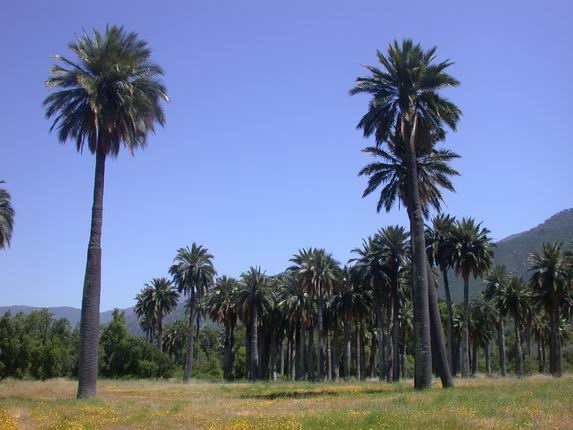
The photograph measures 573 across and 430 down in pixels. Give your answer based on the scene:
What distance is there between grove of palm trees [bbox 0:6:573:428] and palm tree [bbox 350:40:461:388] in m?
0.08

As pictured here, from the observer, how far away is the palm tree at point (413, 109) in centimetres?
3584

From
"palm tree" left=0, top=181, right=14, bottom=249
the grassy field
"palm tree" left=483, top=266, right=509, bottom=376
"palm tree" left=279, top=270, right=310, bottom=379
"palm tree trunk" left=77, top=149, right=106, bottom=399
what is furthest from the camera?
"palm tree" left=279, top=270, right=310, bottom=379

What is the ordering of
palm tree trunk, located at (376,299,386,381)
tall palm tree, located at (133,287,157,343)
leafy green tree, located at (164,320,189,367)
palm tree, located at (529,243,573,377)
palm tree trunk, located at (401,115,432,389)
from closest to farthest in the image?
palm tree trunk, located at (401,115,432,389)
palm tree, located at (529,243,573,377)
palm tree trunk, located at (376,299,386,381)
tall palm tree, located at (133,287,157,343)
leafy green tree, located at (164,320,189,367)

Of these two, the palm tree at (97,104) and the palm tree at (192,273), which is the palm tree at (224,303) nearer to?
A: the palm tree at (192,273)

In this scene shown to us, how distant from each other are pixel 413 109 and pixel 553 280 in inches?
1242

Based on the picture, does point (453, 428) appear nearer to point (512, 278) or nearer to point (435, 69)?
point (435, 69)

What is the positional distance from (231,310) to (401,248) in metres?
28.4

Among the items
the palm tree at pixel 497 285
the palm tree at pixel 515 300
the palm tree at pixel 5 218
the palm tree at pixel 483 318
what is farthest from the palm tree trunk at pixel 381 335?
the palm tree at pixel 5 218

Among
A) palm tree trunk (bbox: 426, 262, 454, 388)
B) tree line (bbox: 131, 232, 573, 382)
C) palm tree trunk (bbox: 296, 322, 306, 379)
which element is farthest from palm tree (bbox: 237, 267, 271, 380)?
palm tree trunk (bbox: 426, 262, 454, 388)

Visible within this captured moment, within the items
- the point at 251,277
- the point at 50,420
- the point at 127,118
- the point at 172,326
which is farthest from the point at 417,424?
the point at 172,326

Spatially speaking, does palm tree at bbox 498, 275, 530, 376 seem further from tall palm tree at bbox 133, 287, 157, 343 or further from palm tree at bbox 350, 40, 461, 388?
tall palm tree at bbox 133, 287, 157, 343

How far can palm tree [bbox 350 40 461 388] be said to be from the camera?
35.8 meters

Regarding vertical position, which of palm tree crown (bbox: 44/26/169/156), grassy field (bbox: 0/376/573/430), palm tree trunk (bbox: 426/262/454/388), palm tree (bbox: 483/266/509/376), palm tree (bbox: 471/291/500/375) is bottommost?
grassy field (bbox: 0/376/573/430)

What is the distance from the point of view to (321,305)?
69000 mm
